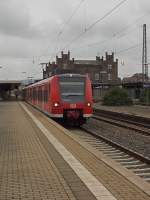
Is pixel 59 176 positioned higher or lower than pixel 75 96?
lower

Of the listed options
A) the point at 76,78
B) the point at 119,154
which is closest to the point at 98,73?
the point at 76,78

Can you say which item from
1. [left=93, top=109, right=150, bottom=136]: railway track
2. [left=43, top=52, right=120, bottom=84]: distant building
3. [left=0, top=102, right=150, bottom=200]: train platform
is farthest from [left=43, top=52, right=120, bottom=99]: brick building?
[left=0, top=102, right=150, bottom=200]: train platform

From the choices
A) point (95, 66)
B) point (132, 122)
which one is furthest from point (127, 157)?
point (95, 66)

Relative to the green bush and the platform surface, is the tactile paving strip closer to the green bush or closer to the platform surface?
the platform surface

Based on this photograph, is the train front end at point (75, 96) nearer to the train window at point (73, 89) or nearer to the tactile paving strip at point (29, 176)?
the train window at point (73, 89)

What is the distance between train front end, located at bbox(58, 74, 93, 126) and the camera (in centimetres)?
2669

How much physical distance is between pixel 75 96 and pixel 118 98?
37786 mm

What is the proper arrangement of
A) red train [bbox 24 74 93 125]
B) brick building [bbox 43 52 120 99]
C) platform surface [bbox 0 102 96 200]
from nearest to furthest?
platform surface [bbox 0 102 96 200] → red train [bbox 24 74 93 125] → brick building [bbox 43 52 120 99]

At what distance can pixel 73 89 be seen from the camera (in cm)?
2684

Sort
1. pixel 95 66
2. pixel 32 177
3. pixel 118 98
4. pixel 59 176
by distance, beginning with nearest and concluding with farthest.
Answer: pixel 32 177
pixel 59 176
pixel 118 98
pixel 95 66

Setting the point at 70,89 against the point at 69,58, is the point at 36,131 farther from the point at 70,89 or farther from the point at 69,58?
the point at 69,58

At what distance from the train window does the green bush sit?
3685 centimetres

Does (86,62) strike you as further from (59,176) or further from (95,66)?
(59,176)

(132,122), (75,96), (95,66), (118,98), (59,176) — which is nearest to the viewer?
(59,176)
